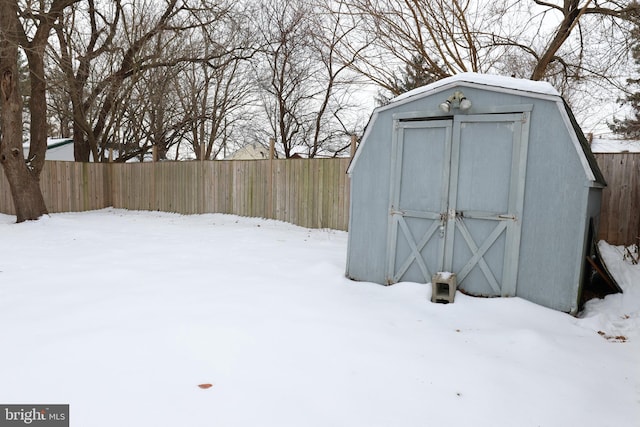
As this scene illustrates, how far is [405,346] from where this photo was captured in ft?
10.00

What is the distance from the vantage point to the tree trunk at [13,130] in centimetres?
788

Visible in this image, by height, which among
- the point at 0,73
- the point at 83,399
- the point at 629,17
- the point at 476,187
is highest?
the point at 629,17

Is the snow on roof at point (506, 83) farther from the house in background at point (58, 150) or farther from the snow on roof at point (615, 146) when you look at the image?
the house in background at point (58, 150)

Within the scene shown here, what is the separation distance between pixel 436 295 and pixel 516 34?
7.64 metres

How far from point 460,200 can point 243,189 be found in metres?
6.36

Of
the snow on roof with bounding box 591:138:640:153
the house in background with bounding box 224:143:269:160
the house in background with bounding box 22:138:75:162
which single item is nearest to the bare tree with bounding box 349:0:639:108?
the snow on roof with bounding box 591:138:640:153

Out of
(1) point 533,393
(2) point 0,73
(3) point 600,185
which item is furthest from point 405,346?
(2) point 0,73

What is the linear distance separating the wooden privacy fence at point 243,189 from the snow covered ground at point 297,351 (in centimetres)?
90

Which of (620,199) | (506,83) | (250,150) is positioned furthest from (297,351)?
(250,150)

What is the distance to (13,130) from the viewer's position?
8.53 meters

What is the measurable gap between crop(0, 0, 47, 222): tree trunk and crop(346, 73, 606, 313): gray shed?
7.98 m

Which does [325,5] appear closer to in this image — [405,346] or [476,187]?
[476,187]

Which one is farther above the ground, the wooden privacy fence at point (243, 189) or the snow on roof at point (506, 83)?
the snow on roof at point (506, 83)
